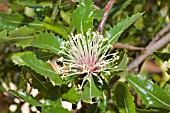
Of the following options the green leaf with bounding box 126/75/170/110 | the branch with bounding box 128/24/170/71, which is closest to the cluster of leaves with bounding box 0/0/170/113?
the green leaf with bounding box 126/75/170/110

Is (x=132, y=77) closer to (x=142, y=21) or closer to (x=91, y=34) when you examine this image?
(x=91, y=34)

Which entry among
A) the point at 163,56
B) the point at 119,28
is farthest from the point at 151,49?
the point at 119,28

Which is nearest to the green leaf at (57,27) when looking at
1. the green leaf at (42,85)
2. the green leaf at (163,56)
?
the green leaf at (42,85)

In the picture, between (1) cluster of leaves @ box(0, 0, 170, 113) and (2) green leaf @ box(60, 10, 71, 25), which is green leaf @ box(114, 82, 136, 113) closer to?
(1) cluster of leaves @ box(0, 0, 170, 113)

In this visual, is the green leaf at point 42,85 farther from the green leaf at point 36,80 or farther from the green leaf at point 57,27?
the green leaf at point 57,27

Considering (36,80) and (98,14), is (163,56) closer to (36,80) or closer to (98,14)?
(98,14)
